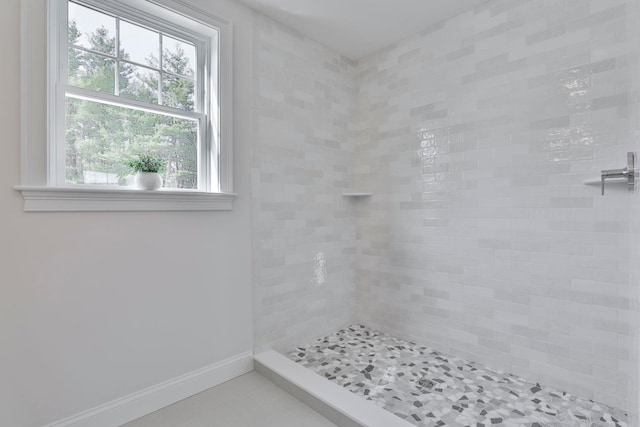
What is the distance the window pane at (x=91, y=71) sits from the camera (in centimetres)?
161

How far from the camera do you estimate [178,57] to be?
78.8 inches

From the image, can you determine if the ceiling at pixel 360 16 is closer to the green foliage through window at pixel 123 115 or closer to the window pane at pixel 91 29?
the green foliage through window at pixel 123 115

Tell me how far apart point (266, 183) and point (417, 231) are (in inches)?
48.9

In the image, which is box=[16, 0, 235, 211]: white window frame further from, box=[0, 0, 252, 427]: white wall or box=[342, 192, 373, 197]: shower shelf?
box=[342, 192, 373, 197]: shower shelf

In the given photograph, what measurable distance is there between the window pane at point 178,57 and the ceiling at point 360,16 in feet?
1.77

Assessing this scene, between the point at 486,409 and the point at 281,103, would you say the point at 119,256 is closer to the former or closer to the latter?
the point at 281,103

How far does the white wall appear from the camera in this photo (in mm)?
1386

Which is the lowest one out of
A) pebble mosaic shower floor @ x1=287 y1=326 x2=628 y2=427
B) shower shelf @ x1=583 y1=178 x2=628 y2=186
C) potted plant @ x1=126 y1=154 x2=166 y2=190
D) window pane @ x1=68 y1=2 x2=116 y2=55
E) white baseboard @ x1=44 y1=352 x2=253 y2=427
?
pebble mosaic shower floor @ x1=287 y1=326 x2=628 y2=427

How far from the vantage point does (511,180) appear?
203 cm

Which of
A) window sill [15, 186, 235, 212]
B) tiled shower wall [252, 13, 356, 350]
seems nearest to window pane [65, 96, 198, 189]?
window sill [15, 186, 235, 212]

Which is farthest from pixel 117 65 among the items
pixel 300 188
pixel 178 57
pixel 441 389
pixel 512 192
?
pixel 441 389

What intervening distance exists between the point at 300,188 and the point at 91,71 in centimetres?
146

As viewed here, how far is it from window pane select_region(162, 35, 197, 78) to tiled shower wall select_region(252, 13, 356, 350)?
43cm

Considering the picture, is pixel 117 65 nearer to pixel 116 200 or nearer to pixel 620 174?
pixel 116 200
